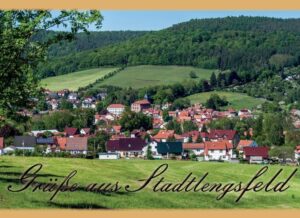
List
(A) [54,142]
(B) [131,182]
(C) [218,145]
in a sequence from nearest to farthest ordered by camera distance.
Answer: (B) [131,182]
(A) [54,142]
(C) [218,145]

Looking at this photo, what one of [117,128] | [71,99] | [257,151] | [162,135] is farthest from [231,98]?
[71,99]

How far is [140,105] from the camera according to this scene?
14.2 m

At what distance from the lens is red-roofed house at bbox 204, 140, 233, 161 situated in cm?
1408

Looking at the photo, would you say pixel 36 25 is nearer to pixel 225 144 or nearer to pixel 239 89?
pixel 225 144

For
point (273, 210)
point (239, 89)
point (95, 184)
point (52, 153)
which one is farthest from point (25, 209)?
point (239, 89)

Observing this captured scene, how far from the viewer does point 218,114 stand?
1666cm

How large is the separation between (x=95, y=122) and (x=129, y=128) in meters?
0.77

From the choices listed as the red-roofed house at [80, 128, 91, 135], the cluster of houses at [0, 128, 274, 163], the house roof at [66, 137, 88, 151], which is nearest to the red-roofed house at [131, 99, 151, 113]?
the cluster of houses at [0, 128, 274, 163]

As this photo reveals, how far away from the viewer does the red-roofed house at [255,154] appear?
44.5ft

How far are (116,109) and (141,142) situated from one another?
1.07m

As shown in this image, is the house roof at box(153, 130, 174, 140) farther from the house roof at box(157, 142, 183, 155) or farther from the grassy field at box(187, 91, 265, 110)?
the grassy field at box(187, 91, 265, 110)

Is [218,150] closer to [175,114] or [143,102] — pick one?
[143,102]

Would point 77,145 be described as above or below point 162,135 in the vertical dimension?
below

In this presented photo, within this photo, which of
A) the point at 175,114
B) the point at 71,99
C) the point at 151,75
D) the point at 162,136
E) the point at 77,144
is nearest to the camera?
the point at 77,144
